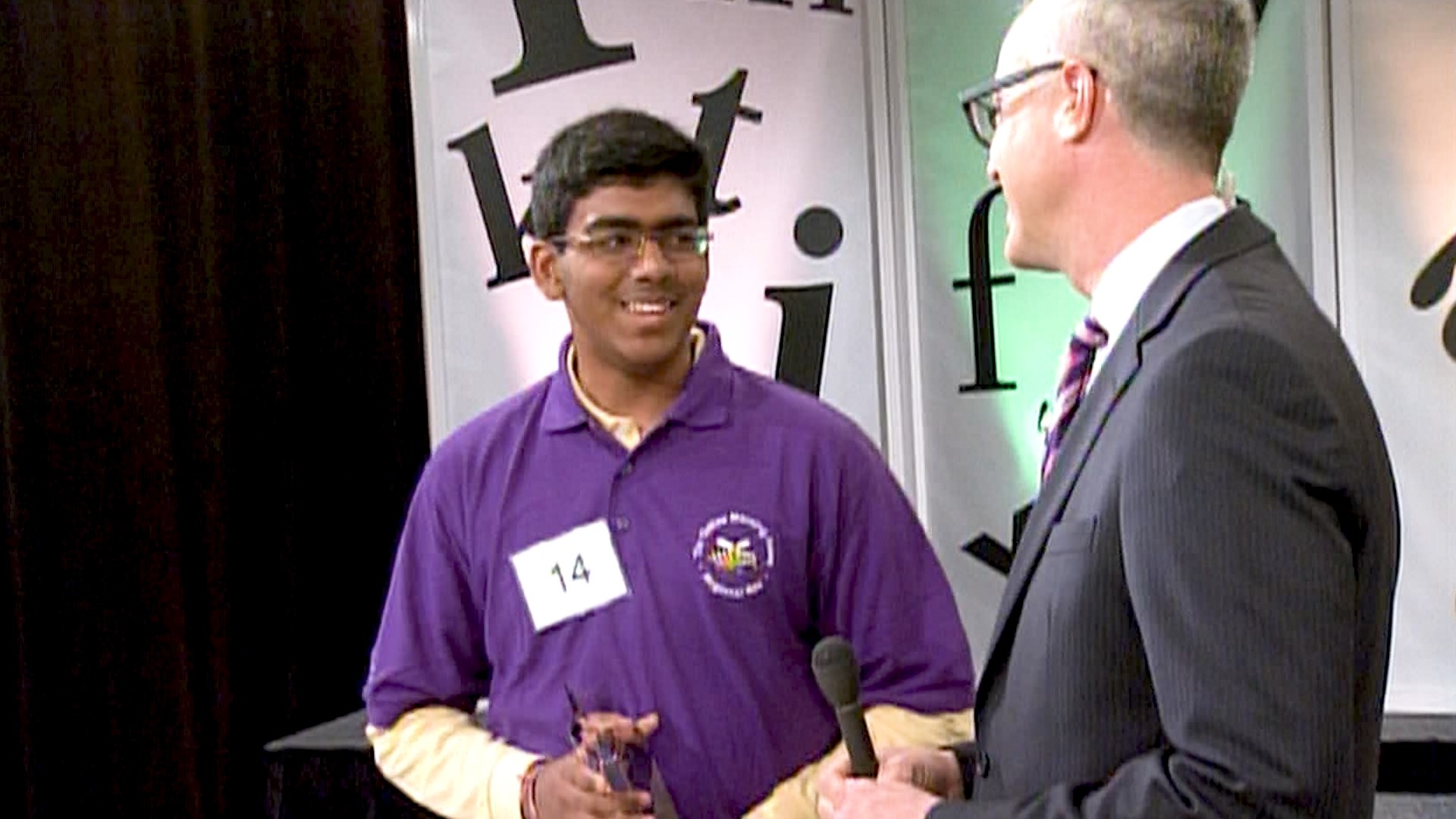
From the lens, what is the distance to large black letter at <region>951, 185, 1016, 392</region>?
127 inches

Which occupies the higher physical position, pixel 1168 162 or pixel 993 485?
pixel 1168 162

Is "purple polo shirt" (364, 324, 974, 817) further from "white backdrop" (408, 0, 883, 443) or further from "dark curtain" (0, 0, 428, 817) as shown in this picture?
"dark curtain" (0, 0, 428, 817)

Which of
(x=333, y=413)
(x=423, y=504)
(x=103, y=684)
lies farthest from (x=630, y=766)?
(x=103, y=684)

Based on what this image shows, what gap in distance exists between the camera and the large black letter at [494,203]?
3.37 metres

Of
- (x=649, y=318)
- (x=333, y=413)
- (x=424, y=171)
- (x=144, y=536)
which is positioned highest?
(x=424, y=171)

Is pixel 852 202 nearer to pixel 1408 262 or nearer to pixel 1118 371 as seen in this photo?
pixel 1408 262

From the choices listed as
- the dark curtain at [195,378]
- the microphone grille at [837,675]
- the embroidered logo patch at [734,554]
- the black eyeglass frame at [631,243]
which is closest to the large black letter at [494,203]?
the dark curtain at [195,378]

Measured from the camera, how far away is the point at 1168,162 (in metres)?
1.01

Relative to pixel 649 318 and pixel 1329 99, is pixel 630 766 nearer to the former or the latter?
pixel 649 318

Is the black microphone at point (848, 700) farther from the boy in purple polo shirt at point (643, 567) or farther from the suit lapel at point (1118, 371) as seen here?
the boy in purple polo shirt at point (643, 567)

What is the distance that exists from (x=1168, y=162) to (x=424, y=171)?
259cm

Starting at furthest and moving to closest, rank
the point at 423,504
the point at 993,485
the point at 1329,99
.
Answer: the point at 993,485
the point at 1329,99
the point at 423,504

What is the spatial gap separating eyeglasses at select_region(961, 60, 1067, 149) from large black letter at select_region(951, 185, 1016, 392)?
82.3 inches

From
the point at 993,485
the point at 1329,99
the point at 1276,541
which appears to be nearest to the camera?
the point at 1276,541
